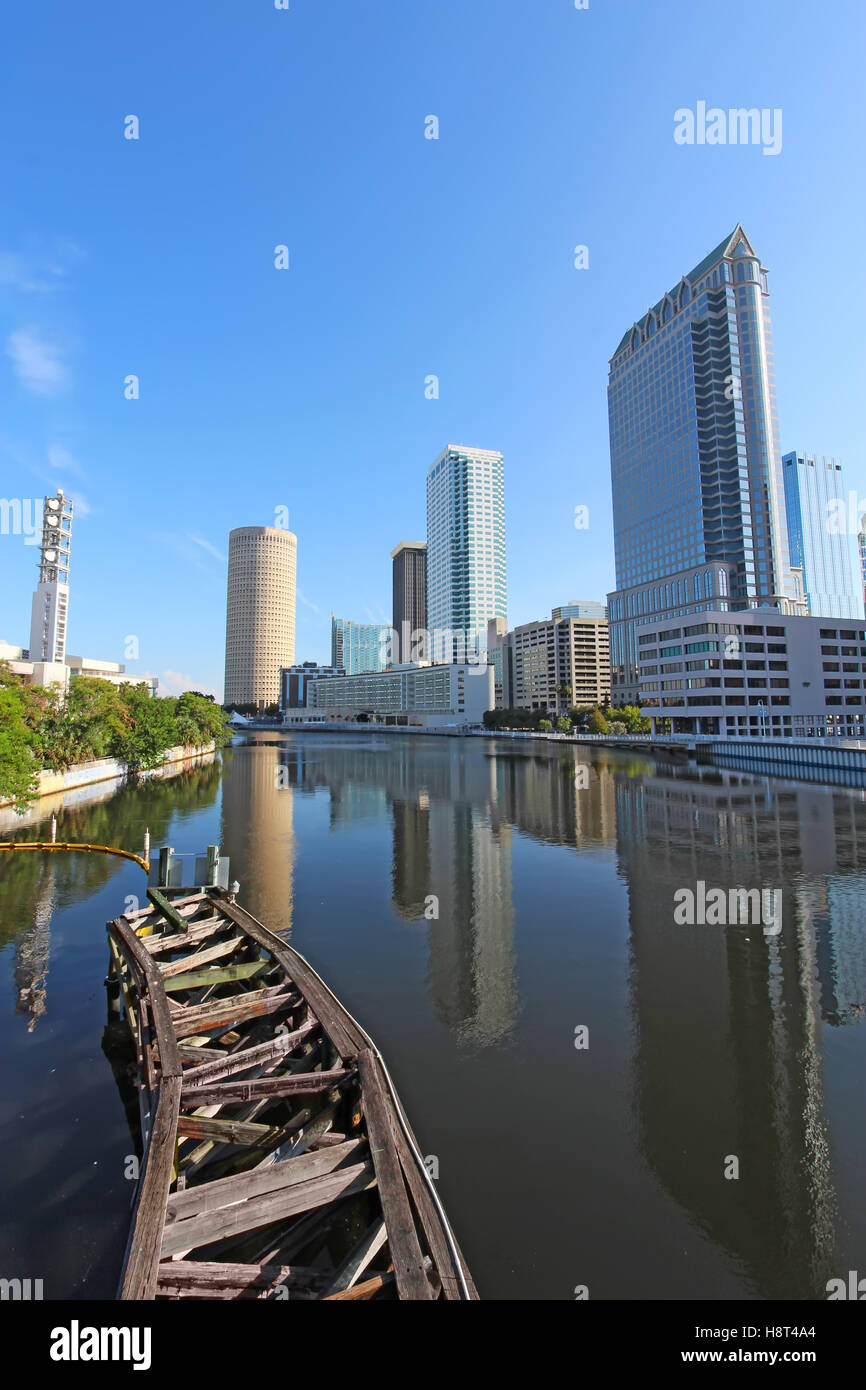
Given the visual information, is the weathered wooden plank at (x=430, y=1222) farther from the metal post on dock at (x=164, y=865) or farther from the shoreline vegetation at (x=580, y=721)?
the shoreline vegetation at (x=580, y=721)

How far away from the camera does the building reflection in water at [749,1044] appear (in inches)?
342

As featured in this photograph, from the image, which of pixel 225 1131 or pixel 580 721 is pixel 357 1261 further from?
pixel 580 721

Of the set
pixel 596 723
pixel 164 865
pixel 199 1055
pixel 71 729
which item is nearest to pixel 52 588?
pixel 71 729

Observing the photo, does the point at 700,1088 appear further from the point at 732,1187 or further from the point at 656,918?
the point at 656,918

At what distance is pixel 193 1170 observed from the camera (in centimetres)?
909

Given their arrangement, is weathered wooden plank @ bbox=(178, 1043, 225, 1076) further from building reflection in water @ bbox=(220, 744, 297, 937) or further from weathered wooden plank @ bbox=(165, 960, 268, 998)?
building reflection in water @ bbox=(220, 744, 297, 937)

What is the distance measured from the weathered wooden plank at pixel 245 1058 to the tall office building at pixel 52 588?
174 metres

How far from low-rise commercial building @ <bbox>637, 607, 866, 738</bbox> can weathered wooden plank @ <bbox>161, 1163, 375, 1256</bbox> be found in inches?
4680

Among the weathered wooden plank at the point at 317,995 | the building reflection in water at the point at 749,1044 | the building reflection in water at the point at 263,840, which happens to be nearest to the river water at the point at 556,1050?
the building reflection in water at the point at 749,1044

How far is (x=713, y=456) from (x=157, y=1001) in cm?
19200

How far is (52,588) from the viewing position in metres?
156

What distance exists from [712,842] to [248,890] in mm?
25161
